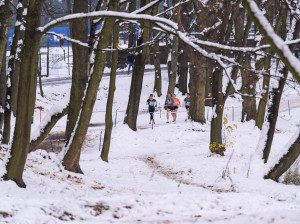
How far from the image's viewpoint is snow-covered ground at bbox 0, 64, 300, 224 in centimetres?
599

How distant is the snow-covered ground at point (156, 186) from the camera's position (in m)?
5.99

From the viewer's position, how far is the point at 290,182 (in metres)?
12.0

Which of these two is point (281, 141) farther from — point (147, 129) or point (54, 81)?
point (54, 81)

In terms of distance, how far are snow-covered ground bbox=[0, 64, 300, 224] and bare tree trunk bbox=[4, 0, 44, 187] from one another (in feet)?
0.87

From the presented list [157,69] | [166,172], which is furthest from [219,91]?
[157,69]

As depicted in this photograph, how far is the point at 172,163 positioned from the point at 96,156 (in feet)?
10.5

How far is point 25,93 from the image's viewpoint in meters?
8.17

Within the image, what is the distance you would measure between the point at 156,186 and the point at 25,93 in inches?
164

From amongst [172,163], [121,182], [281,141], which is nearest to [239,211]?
[121,182]

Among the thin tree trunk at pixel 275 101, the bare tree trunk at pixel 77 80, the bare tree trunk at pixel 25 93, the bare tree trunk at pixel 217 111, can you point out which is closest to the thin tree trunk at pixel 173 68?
the bare tree trunk at pixel 217 111

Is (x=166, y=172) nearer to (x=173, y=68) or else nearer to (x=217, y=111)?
(x=217, y=111)

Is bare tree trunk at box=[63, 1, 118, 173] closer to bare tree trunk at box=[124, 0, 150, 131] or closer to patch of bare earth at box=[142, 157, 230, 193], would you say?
patch of bare earth at box=[142, 157, 230, 193]

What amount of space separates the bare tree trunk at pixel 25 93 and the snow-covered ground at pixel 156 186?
0.27 meters

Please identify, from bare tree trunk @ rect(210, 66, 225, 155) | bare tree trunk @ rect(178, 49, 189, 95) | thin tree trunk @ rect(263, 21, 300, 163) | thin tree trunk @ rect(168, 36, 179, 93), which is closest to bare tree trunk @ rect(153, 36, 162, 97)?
bare tree trunk @ rect(178, 49, 189, 95)
